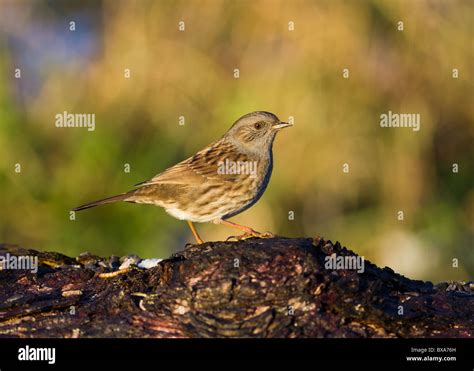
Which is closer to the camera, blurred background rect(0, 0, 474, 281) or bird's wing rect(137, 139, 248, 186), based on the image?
bird's wing rect(137, 139, 248, 186)

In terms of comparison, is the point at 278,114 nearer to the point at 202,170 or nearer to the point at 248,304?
the point at 202,170

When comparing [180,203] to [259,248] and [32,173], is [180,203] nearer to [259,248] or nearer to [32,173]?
[32,173]

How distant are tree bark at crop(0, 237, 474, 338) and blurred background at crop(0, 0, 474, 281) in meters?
4.00

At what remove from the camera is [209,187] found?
6.50 m

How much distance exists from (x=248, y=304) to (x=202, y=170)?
10.9 feet

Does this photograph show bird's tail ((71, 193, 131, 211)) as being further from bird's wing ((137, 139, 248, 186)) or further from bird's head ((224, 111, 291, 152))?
bird's head ((224, 111, 291, 152))

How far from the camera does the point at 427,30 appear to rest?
28.2 feet

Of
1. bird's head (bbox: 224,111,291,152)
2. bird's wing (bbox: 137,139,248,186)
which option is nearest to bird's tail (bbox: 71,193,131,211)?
bird's wing (bbox: 137,139,248,186)

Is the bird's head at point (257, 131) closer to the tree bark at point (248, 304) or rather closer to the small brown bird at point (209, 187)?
the small brown bird at point (209, 187)

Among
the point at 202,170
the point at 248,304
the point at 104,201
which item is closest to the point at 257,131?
the point at 202,170

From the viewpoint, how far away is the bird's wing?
650cm

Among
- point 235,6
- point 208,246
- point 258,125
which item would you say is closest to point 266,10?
point 235,6

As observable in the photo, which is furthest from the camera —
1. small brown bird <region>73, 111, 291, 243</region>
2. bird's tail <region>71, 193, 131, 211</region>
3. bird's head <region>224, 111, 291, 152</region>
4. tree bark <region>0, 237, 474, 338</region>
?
bird's head <region>224, 111, 291, 152</region>

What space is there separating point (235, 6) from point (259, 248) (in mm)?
5502
